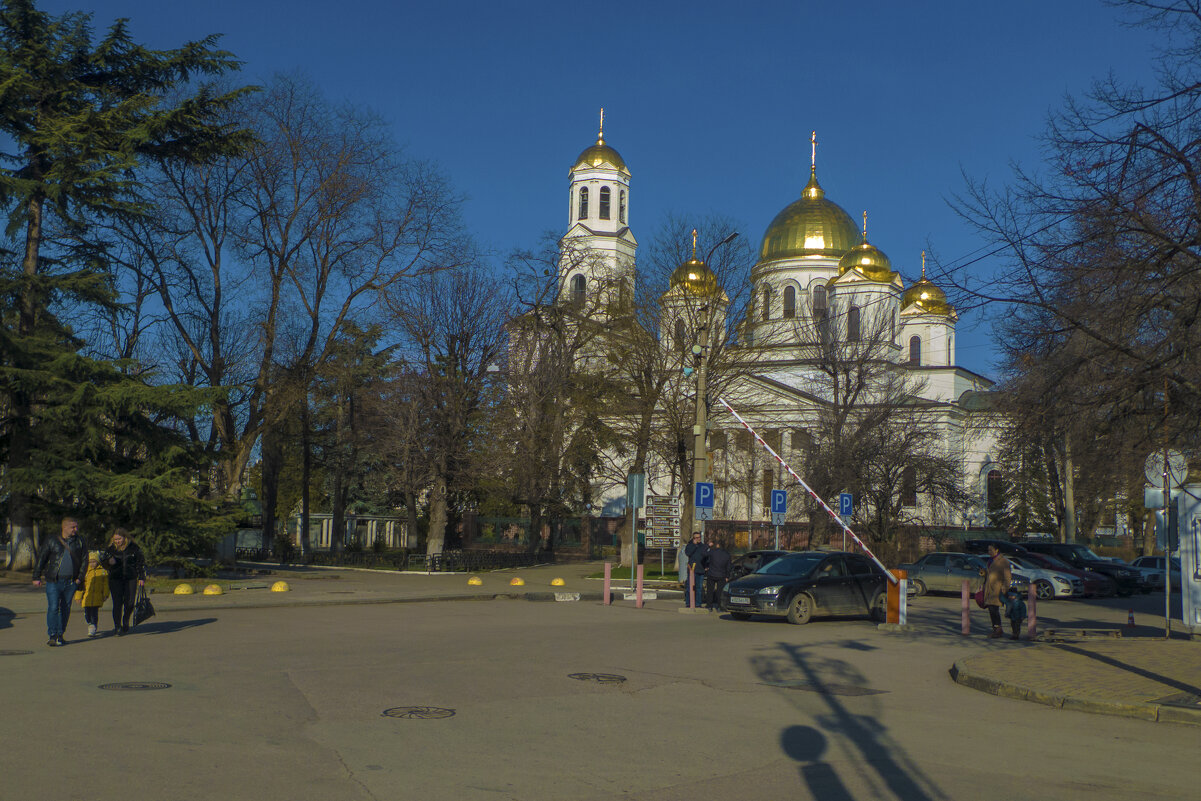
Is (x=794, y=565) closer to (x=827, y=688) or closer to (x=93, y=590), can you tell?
(x=827, y=688)

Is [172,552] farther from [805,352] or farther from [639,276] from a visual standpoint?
[805,352]

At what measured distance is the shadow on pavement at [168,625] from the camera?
1585 cm

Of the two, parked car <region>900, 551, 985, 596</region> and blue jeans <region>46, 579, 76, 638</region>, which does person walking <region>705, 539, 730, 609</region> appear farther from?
blue jeans <region>46, 579, 76, 638</region>

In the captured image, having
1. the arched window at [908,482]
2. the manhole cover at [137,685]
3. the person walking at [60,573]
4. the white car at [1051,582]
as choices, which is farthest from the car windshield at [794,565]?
the arched window at [908,482]

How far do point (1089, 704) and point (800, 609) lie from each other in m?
9.79

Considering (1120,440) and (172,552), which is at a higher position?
(1120,440)

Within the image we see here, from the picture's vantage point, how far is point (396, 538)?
5619cm

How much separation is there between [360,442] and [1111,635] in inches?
1340

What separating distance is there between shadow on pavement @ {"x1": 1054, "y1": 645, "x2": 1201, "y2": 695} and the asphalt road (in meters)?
2.00

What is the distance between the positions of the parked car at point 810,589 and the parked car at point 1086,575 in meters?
13.7

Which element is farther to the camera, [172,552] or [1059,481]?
[1059,481]

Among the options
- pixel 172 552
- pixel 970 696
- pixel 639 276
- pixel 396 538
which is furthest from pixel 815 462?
pixel 970 696

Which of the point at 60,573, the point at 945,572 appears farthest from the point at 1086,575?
the point at 60,573

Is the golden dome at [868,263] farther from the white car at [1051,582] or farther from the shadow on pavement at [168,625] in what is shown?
the shadow on pavement at [168,625]
